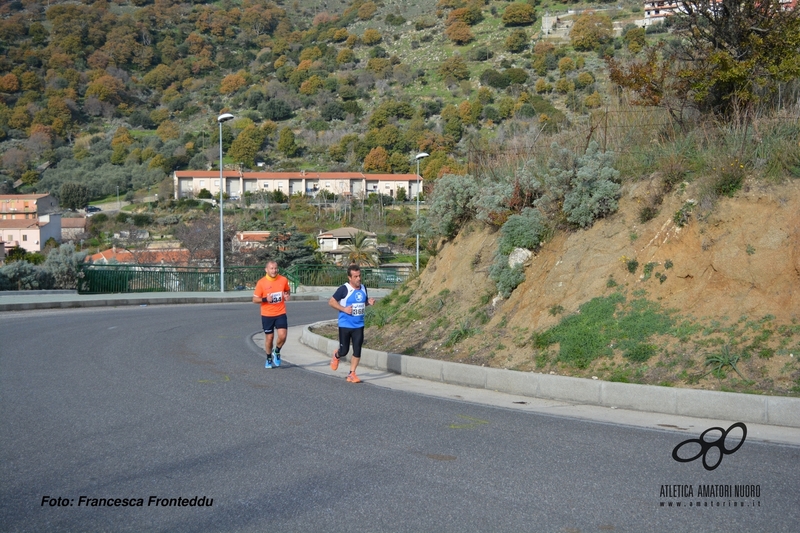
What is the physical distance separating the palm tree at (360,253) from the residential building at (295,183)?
27.7 m

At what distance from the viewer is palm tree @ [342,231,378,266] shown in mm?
58844

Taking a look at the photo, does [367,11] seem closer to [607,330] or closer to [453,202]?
[453,202]

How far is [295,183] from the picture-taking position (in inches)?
3770

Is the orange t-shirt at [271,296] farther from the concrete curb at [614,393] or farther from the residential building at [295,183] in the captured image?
the residential building at [295,183]

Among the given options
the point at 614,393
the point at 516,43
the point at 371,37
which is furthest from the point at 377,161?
the point at 614,393

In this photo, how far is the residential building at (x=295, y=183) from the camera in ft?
303

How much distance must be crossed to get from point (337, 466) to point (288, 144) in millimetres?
107668

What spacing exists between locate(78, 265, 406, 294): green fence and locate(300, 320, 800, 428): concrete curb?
79.2ft

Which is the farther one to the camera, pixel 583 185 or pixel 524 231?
pixel 524 231

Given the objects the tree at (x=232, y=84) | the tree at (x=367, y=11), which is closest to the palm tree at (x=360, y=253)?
the tree at (x=232, y=84)

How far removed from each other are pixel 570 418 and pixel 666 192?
518 centimetres

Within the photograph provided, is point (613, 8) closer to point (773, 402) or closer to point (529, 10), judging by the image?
point (529, 10)

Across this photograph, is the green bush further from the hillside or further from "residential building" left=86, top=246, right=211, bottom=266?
"residential building" left=86, top=246, right=211, bottom=266

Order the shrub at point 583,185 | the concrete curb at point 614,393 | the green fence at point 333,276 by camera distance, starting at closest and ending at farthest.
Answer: the concrete curb at point 614,393 < the shrub at point 583,185 < the green fence at point 333,276
